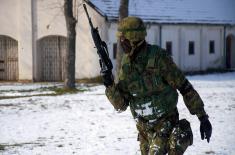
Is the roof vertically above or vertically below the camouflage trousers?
above

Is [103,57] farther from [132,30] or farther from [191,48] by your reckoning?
[191,48]

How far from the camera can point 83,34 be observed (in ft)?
84.5

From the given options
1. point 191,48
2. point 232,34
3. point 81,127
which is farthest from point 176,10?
point 81,127

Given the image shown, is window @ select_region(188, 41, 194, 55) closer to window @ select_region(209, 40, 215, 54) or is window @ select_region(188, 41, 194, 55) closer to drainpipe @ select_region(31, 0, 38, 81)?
window @ select_region(209, 40, 215, 54)

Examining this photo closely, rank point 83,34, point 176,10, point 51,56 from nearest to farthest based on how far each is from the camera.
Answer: point 83,34
point 51,56
point 176,10

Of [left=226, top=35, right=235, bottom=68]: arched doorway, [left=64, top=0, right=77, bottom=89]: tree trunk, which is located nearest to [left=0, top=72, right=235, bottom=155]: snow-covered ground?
[left=64, top=0, right=77, bottom=89]: tree trunk

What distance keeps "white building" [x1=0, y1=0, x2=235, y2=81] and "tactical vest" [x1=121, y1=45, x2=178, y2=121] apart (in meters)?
19.7

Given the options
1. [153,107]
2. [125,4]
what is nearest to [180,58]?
[125,4]

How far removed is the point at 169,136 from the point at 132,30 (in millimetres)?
1147

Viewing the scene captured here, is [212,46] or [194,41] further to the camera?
[212,46]

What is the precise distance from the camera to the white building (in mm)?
25672

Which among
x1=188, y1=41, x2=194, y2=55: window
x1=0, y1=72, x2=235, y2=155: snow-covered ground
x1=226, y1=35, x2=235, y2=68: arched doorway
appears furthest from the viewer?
x1=226, y1=35, x2=235, y2=68: arched doorway

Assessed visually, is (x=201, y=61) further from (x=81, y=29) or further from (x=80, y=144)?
(x=80, y=144)

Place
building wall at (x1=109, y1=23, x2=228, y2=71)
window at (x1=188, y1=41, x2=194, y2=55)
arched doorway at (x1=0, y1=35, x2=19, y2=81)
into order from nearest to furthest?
arched doorway at (x1=0, y1=35, x2=19, y2=81) < building wall at (x1=109, y1=23, x2=228, y2=71) < window at (x1=188, y1=41, x2=194, y2=55)
